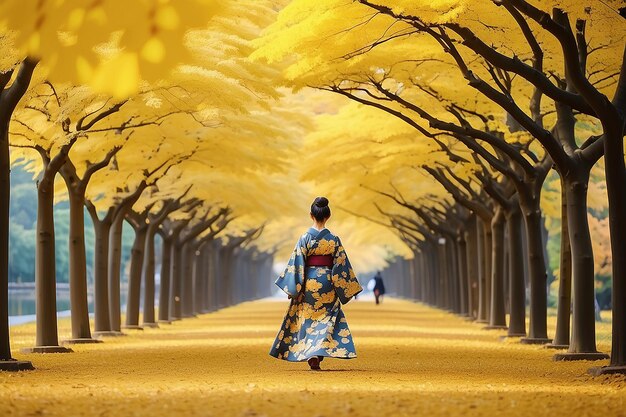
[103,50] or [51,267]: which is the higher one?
[103,50]

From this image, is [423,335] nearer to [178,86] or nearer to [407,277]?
[178,86]

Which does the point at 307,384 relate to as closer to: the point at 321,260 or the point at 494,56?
the point at 321,260

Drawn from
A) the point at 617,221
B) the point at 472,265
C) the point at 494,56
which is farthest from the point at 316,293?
the point at 472,265

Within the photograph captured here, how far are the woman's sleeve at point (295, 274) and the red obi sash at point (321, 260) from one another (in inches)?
5.9

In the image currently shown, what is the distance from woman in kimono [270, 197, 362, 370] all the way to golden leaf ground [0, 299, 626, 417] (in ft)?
1.27

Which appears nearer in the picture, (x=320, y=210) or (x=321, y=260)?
(x=320, y=210)

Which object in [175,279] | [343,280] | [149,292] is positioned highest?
[175,279]

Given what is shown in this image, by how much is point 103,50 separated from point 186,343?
9.61 meters

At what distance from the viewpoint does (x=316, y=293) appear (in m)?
16.2

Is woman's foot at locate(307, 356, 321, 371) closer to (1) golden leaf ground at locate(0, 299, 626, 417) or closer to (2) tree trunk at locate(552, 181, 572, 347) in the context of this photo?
(1) golden leaf ground at locate(0, 299, 626, 417)

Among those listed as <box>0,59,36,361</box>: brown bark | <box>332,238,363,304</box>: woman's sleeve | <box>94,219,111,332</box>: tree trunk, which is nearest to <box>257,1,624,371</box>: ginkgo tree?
<box>332,238,363,304</box>: woman's sleeve

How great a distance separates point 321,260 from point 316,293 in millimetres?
435

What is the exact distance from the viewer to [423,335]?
30375mm

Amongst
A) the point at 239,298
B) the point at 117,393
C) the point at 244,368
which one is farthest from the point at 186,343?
the point at 239,298
